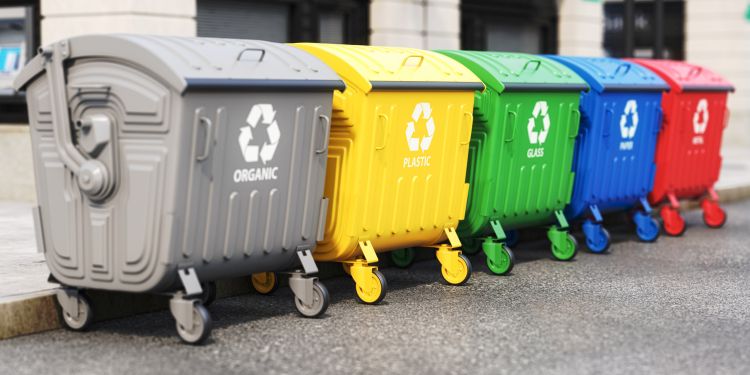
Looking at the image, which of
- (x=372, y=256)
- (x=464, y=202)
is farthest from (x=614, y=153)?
(x=372, y=256)

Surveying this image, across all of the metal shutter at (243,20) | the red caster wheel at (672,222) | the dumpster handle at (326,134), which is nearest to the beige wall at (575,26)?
the metal shutter at (243,20)

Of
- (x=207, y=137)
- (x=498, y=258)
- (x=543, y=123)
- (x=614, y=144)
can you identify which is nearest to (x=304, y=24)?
(x=614, y=144)

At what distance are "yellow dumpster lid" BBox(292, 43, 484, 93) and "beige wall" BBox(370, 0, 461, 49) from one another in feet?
25.4

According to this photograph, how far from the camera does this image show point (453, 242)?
28.0 feet

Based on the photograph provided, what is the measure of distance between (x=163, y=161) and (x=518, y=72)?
3.52 metres

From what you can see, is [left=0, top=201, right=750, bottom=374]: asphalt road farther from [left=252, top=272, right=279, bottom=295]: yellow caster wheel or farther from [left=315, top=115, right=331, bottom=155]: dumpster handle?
[left=315, top=115, right=331, bottom=155]: dumpster handle

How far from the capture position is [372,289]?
7805 millimetres

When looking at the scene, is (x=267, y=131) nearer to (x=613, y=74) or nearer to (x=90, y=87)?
(x=90, y=87)

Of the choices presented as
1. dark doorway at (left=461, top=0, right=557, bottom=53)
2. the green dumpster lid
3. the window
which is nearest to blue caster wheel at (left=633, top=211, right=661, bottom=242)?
the green dumpster lid

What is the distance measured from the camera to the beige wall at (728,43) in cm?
2836

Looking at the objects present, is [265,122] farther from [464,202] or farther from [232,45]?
[464,202]

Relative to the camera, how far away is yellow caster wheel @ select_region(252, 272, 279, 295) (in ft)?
26.6

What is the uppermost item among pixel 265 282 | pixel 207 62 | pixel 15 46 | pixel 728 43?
pixel 207 62

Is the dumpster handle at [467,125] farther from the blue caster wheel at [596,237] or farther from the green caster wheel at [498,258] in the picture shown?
the blue caster wheel at [596,237]
